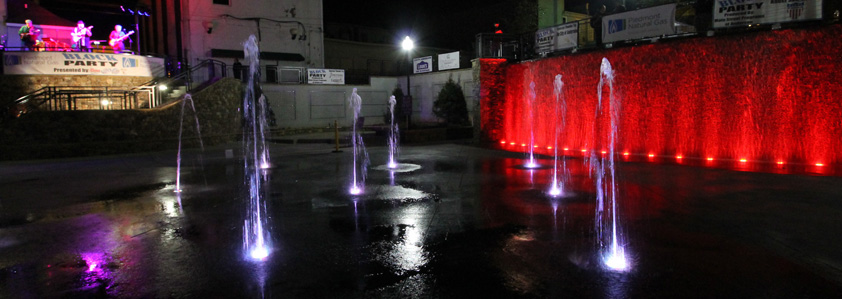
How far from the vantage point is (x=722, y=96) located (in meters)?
14.5

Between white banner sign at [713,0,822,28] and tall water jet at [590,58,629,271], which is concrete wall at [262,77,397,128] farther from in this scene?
white banner sign at [713,0,822,28]

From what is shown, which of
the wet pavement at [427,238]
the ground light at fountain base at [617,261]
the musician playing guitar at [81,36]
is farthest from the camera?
the musician playing guitar at [81,36]

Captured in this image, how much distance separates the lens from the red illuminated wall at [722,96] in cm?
1271

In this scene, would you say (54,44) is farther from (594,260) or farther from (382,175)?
(594,260)

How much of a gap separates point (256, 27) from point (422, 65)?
1082 centimetres

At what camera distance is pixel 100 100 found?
22125mm

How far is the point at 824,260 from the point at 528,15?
114ft

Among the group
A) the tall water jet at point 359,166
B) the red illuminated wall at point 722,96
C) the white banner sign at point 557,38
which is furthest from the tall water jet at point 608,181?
the tall water jet at point 359,166

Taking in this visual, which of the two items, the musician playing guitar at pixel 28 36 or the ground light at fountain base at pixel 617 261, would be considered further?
the musician playing guitar at pixel 28 36

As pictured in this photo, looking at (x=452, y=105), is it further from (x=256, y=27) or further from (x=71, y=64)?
(x=71, y=64)

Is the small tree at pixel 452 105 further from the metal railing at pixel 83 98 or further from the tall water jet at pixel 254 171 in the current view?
the metal railing at pixel 83 98

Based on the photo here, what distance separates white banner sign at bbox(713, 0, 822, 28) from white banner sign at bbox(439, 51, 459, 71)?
15.1 m

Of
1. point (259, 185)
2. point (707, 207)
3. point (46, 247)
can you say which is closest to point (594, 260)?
point (707, 207)

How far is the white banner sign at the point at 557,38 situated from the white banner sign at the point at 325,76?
46.9 ft
